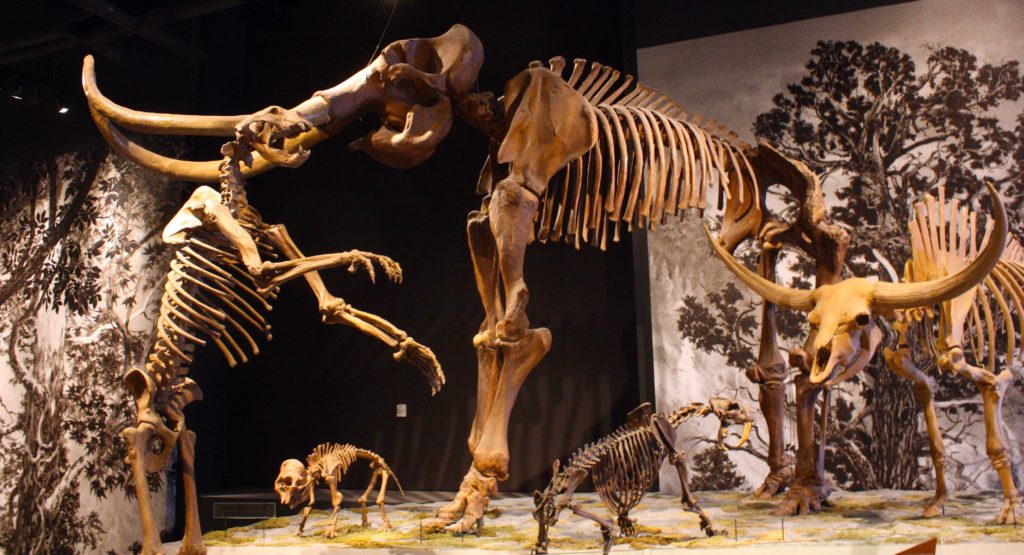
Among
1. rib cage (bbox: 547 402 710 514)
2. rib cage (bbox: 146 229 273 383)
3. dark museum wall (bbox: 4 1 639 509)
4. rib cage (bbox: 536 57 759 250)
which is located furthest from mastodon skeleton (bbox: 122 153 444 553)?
dark museum wall (bbox: 4 1 639 509)

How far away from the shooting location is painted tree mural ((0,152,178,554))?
618cm

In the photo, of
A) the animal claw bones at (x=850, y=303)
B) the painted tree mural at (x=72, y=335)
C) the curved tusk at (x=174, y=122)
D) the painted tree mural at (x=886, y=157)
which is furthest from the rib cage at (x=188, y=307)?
the painted tree mural at (x=886, y=157)

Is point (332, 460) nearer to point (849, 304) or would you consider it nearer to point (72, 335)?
point (72, 335)

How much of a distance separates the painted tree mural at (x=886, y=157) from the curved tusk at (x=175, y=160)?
3.93 m

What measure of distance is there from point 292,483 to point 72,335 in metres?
2.92

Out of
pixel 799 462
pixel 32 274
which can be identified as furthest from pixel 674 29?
pixel 32 274

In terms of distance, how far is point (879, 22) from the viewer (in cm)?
710

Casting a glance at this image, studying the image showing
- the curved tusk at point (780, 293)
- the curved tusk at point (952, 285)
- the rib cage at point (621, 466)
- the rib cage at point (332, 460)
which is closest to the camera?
the curved tusk at point (952, 285)

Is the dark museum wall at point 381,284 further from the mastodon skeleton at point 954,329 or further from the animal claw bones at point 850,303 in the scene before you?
the animal claw bones at point 850,303

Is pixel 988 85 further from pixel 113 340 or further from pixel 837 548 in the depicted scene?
pixel 113 340

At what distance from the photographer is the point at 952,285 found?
Result: 12.6 ft

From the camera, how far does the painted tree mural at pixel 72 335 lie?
6180 millimetres

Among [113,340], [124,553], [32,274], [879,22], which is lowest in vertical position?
[124,553]

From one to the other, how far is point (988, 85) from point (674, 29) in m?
2.63
